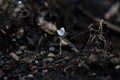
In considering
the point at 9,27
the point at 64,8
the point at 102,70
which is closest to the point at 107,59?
the point at 102,70

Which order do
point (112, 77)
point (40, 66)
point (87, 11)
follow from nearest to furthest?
point (87, 11), point (112, 77), point (40, 66)

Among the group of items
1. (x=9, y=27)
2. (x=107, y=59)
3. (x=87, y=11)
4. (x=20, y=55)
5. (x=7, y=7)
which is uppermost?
(x=7, y=7)

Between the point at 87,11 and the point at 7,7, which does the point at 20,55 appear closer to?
the point at 7,7

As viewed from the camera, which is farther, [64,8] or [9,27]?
[9,27]

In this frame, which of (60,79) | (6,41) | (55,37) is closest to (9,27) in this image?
(6,41)

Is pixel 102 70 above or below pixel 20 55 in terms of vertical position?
below

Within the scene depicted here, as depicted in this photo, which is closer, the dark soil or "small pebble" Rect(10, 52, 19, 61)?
the dark soil

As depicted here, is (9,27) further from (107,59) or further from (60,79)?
(107,59)

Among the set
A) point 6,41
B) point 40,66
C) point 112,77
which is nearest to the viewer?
point 112,77

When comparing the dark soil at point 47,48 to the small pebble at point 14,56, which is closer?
the dark soil at point 47,48
